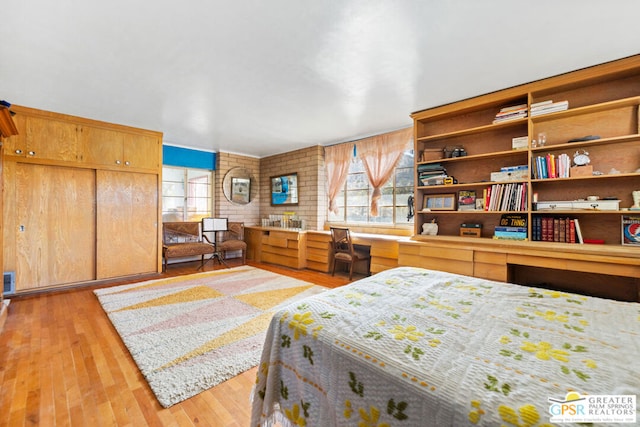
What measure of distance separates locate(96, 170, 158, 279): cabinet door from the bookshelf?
4207 millimetres

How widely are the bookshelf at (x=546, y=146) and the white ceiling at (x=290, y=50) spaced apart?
258 mm

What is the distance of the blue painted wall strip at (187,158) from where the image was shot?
5.38 meters

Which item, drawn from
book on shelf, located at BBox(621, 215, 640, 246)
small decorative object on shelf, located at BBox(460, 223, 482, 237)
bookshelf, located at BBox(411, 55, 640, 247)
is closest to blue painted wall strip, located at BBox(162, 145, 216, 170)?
bookshelf, located at BBox(411, 55, 640, 247)

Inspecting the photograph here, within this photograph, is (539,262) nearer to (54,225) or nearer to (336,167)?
Result: (336,167)

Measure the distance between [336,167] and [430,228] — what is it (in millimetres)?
2212

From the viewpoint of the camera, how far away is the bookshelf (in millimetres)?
2529

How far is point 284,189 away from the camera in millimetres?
5973

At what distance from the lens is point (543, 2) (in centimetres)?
173

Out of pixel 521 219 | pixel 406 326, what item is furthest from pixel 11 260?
pixel 521 219

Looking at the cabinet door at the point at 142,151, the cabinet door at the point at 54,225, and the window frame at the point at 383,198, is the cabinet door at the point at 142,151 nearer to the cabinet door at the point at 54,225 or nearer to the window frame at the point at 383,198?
the cabinet door at the point at 54,225

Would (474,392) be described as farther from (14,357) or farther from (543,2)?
(14,357)

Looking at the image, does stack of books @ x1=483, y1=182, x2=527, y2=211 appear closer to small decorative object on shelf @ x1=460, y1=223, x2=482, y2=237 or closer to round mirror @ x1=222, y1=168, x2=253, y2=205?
small decorative object on shelf @ x1=460, y1=223, x2=482, y2=237

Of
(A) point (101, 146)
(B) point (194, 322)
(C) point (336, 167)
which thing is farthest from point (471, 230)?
(A) point (101, 146)

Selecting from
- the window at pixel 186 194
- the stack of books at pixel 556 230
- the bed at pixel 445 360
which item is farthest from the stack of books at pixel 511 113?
the window at pixel 186 194
